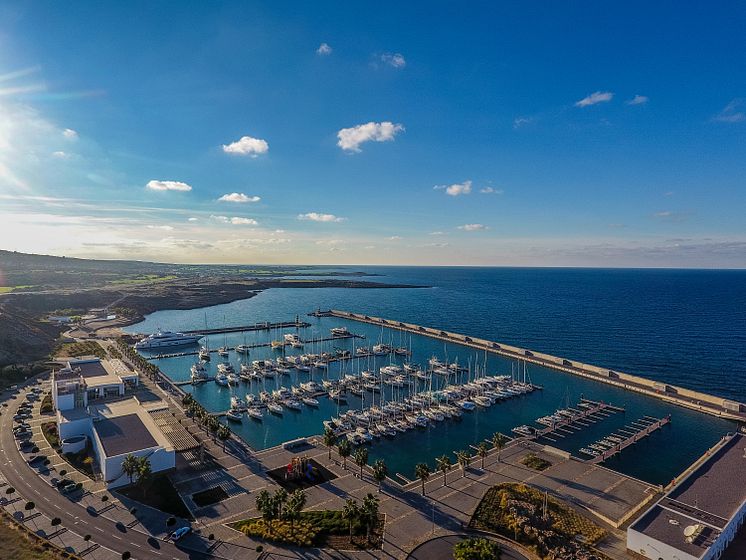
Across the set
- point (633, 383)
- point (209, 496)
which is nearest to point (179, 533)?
point (209, 496)

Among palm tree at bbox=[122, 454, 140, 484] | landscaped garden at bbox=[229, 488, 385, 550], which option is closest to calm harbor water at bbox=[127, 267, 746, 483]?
landscaped garden at bbox=[229, 488, 385, 550]

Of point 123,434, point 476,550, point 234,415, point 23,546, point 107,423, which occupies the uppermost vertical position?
point 107,423

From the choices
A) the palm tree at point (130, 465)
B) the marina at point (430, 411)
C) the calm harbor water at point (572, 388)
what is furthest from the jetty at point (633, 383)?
the palm tree at point (130, 465)

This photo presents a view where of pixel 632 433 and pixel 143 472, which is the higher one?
pixel 143 472

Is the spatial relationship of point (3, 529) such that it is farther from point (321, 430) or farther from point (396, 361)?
point (396, 361)

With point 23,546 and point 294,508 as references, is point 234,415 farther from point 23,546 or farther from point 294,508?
point 23,546

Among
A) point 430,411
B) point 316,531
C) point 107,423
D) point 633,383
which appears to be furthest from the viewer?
point 633,383
